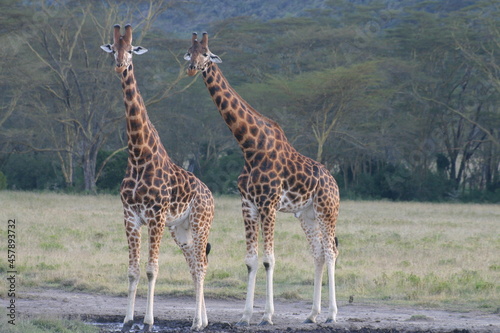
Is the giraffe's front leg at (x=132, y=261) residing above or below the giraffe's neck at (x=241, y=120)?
below

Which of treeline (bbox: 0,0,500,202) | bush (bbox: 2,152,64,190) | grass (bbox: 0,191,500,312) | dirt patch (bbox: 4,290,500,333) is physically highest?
treeline (bbox: 0,0,500,202)

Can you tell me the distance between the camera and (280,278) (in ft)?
40.4

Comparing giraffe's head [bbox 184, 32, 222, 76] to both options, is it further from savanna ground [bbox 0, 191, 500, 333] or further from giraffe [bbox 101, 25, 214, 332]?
savanna ground [bbox 0, 191, 500, 333]

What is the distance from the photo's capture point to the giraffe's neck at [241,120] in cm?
866

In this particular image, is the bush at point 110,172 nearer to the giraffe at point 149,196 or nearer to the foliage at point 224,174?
the foliage at point 224,174

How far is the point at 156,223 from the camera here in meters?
7.98

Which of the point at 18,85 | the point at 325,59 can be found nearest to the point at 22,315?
the point at 18,85

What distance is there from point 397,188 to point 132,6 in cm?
1348

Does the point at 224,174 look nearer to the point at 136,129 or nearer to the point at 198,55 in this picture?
the point at 198,55

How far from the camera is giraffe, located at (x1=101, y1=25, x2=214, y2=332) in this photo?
800 cm

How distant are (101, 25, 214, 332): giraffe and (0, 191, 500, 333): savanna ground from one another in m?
0.61

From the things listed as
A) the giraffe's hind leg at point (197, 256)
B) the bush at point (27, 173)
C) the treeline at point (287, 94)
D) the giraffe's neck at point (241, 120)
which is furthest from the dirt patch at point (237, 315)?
the bush at point (27, 173)

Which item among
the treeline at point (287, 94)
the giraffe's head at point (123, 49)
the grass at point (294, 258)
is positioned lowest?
the grass at point (294, 258)

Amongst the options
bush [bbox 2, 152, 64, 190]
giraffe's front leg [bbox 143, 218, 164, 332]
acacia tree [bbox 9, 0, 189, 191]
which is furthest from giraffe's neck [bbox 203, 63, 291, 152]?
bush [bbox 2, 152, 64, 190]
